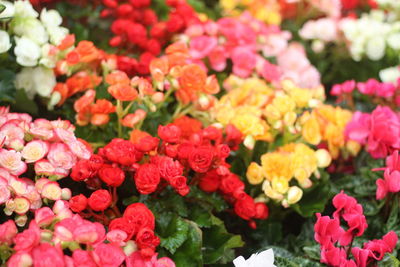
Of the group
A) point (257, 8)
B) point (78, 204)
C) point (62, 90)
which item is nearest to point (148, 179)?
point (78, 204)

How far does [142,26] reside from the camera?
1737mm

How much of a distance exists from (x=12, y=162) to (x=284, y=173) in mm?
665

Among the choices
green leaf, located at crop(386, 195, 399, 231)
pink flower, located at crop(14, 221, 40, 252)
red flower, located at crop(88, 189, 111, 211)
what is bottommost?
green leaf, located at crop(386, 195, 399, 231)

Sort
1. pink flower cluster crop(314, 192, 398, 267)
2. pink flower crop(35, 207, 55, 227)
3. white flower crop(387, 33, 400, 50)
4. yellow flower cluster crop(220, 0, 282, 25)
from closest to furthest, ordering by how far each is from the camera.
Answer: pink flower crop(35, 207, 55, 227), pink flower cluster crop(314, 192, 398, 267), white flower crop(387, 33, 400, 50), yellow flower cluster crop(220, 0, 282, 25)

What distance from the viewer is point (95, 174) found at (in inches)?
41.6

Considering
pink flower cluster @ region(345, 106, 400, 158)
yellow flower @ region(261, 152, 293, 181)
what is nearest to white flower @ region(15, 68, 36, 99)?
yellow flower @ region(261, 152, 293, 181)

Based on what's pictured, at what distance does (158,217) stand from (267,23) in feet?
4.00

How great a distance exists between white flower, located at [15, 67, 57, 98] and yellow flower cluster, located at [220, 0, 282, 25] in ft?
3.40

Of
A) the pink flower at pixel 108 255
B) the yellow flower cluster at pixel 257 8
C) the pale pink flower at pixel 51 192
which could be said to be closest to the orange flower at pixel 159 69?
the pale pink flower at pixel 51 192

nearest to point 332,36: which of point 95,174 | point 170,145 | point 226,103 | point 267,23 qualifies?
point 267,23

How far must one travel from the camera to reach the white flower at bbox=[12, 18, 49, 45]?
1.31 m

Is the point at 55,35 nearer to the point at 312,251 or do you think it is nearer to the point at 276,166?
the point at 276,166

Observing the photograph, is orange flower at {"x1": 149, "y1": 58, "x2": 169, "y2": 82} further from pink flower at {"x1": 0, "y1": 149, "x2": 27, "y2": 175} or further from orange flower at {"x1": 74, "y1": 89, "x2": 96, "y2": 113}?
pink flower at {"x1": 0, "y1": 149, "x2": 27, "y2": 175}

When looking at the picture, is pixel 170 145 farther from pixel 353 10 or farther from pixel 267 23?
pixel 353 10
